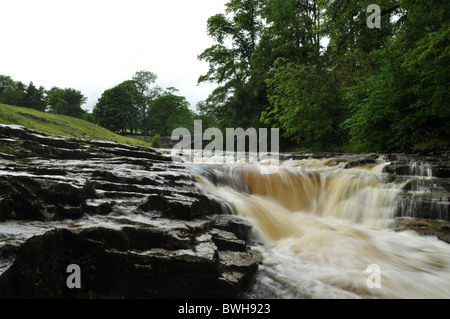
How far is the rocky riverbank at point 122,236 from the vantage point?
241cm

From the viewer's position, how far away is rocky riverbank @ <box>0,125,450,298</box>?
241cm

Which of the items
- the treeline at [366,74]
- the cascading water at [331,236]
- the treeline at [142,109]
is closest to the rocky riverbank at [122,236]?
the cascading water at [331,236]

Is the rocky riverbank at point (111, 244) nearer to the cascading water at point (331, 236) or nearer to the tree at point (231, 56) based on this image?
the cascading water at point (331, 236)

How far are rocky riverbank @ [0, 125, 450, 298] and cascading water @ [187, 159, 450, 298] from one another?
410 millimetres

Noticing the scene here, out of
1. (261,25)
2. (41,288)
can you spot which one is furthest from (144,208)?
(261,25)

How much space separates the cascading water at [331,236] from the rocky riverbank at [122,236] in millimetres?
410

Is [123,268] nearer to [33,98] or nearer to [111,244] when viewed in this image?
[111,244]

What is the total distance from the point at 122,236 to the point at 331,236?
4098 millimetres

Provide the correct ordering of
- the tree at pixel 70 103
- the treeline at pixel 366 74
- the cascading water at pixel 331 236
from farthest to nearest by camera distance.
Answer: the tree at pixel 70 103 < the treeline at pixel 366 74 < the cascading water at pixel 331 236

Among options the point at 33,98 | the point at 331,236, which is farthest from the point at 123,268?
the point at 33,98

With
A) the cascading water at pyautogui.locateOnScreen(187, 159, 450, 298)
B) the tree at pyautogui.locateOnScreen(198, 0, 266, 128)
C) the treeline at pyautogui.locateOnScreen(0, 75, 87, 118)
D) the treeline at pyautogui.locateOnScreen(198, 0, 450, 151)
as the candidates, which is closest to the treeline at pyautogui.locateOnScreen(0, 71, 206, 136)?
the treeline at pyautogui.locateOnScreen(0, 75, 87, 118)

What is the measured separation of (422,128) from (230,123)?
52.0 feet

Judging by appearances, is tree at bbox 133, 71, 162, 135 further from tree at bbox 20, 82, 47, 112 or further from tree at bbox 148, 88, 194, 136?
tree at bbox 20, 82, 47, 112
